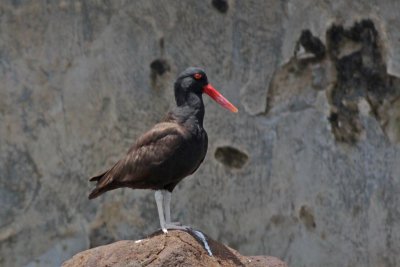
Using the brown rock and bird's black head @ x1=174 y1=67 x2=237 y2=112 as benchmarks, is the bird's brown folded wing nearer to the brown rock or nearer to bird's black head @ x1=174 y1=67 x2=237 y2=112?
bird's black head @ x1=174 y1=67 x2=237 y2=112

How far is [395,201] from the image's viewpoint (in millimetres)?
9750

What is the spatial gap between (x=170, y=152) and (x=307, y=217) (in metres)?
2.92

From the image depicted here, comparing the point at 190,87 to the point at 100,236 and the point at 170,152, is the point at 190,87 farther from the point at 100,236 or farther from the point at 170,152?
the point at 100,236

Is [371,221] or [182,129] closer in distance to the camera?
[182,129]

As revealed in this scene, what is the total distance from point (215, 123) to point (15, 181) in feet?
5.93

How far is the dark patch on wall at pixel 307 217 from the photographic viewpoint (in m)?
10.0

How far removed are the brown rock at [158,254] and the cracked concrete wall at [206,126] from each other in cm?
285

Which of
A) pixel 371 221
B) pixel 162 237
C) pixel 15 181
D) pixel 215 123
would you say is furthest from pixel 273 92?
pixel 162 237

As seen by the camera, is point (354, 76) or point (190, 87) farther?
point (354, 76)

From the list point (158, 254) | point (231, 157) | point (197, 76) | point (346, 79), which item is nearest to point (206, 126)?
point (231, 157)

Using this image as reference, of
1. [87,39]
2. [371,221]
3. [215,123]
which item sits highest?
[87,39]

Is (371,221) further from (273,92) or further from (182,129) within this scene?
(182,129)

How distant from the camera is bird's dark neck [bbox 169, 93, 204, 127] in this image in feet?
24.8

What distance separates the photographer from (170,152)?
7.43 m
